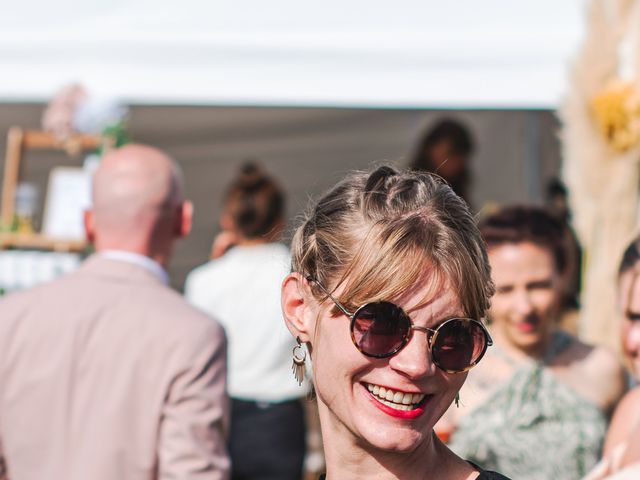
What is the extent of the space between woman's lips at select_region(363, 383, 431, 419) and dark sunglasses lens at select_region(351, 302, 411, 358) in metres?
0.07

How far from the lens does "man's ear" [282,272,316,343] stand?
150cm

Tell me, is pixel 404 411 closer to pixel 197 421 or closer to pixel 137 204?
pixel 197 421

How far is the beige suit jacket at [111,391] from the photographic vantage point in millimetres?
2553

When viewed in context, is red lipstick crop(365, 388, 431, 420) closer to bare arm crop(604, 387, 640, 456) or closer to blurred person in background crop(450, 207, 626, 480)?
bare arm crop(604, 387, 640, 456)

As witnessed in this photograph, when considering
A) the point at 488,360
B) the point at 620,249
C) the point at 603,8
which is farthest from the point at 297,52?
the point at 488,360

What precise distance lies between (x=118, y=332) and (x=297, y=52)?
8.14 feet

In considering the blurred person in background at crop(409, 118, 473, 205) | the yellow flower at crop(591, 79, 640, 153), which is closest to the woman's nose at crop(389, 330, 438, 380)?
the yellow flower at crop(591, 79, 640, 153)

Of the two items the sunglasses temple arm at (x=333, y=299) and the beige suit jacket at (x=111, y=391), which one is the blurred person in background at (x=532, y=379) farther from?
the sunglasses temple arm at (x=333, y=299)

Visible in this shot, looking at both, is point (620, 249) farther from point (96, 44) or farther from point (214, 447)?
point (96, 44)

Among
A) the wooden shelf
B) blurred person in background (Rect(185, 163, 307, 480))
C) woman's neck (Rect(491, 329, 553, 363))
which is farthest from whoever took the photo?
the wooden shelf

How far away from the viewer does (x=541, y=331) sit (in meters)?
2.89

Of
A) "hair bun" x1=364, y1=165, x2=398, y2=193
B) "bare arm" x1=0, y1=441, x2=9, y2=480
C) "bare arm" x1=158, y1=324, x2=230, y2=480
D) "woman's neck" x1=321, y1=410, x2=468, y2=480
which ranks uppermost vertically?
"hair bun" x1=364, y1=165, x2=398, y2=193

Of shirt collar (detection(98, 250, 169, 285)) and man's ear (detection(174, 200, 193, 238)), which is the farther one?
man's ear (detection(174, 200, 193, 238))

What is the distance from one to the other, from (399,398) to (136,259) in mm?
1604
